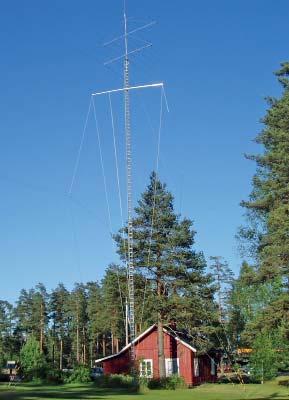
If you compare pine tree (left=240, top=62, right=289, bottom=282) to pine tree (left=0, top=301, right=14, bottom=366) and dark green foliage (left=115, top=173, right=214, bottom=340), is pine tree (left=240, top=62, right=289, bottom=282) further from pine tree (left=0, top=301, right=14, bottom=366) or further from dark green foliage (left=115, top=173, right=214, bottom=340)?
pine tree (left=0, top=301, right=14, bottom=366)

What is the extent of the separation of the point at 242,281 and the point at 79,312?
273ft

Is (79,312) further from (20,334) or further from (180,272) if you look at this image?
(180,272)

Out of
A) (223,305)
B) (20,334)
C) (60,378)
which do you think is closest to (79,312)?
(20,334)

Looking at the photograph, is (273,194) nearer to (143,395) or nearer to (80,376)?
(143,395)

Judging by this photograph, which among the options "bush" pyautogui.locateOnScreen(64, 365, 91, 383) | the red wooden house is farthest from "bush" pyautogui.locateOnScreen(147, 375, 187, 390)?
"bush" pyautogui.locateOnScreen(64, 365, 91, 383)

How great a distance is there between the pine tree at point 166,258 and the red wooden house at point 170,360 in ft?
15.7

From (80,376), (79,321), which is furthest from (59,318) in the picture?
(80,376)

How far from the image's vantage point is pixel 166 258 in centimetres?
5266

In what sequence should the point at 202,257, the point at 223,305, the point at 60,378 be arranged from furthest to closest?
1. the point at 223,305
2. the point at 60,378
3. the point at 202,257

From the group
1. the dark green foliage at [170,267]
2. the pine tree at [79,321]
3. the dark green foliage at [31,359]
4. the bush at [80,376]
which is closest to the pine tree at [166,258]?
the dark green foliage at [170,267]

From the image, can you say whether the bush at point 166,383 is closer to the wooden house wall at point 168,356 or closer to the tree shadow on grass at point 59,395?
the wooden house wall at point 168,356

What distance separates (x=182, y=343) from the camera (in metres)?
56.9

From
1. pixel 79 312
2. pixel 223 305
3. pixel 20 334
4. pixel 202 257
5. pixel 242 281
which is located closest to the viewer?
pixel 242 281

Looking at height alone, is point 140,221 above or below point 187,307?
above
